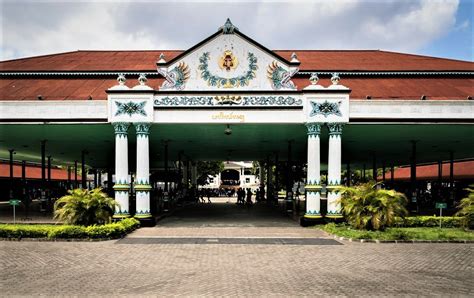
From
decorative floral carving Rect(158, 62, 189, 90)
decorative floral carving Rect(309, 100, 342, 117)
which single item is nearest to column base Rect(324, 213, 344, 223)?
decorative floral carving Rect(309, 100, 342, 117)

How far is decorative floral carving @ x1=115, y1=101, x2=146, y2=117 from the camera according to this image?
60.7 feet

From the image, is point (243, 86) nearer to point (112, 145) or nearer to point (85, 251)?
point (85, 251)

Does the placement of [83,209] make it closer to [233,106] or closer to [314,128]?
[233,106]

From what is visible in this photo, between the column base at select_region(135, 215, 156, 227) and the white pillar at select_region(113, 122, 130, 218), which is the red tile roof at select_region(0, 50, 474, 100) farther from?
the column base at select_region(135, 215, 156, 227)

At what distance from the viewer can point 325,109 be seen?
18453 millimetres

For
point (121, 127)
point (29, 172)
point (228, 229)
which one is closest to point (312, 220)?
point (228, 229)

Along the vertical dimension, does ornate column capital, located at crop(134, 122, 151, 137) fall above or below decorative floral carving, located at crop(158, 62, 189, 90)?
below

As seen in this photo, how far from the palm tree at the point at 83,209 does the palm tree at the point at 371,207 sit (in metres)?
8.90

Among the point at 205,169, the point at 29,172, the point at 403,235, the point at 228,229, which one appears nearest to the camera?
the point at 403,235

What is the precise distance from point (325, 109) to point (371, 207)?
15.3 feet

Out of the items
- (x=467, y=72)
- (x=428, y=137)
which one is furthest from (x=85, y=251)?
(x=467, y=72)

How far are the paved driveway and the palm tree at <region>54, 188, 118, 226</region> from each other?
147cm

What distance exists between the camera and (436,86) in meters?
20.9

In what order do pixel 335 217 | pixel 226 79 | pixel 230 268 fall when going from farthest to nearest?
pixel 226 79
pixel 335 217
pixel 230 268
